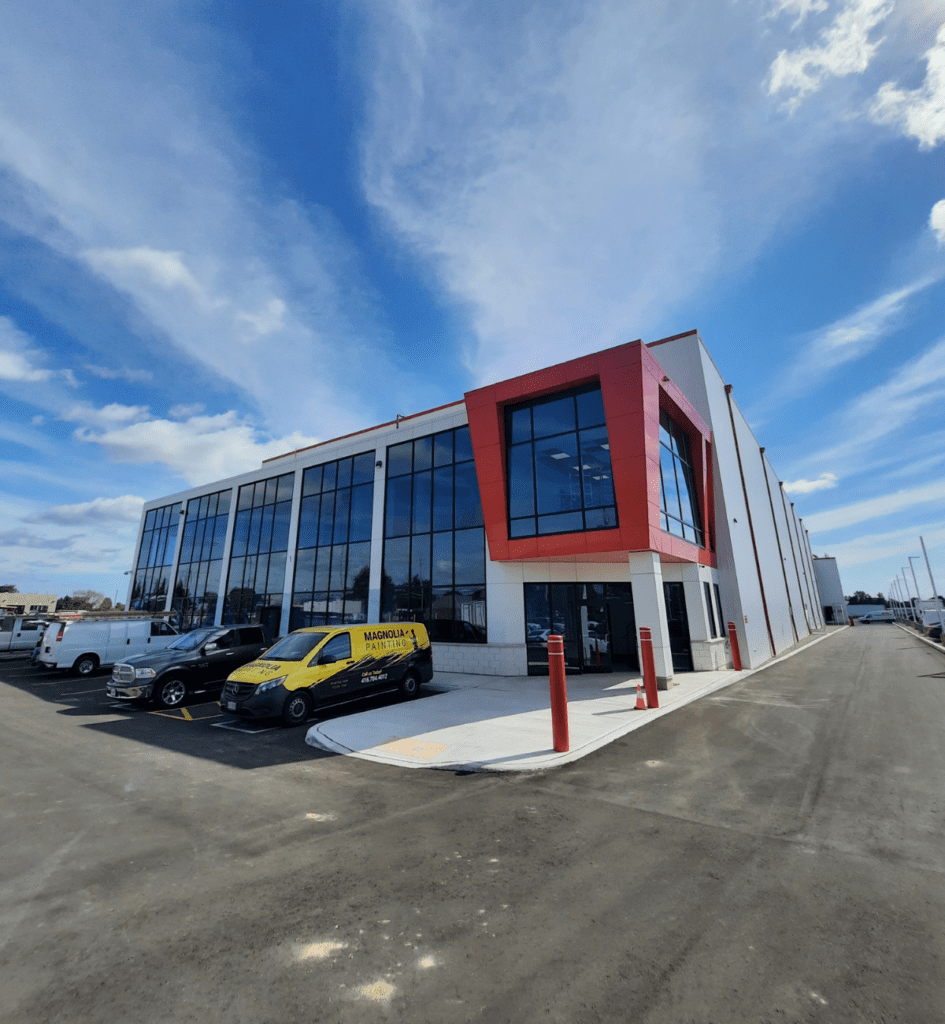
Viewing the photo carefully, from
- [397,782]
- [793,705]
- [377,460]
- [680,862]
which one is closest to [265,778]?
[397,782]

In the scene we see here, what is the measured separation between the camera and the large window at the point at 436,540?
1692 cm

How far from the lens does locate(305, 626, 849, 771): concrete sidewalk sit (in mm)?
7352

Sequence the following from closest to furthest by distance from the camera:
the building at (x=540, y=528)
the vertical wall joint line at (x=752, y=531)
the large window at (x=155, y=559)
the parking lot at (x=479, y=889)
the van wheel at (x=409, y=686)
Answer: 1. the parking lot at (x=479, y=889)
2. the van wheel at (x=409, y=686)
3. the building at (x=540, y=528)
4. the vertical wall joint line at (x=752, y=531)
5. the large window at (x=155, y=559)

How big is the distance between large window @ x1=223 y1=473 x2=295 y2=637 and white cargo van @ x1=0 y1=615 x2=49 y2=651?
10925 millimetres

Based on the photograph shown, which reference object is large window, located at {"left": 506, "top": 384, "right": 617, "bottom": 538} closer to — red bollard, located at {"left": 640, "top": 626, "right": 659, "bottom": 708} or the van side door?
red bollard, located at {"left": 640, "top": 626, "right": 659, "bottom": 708}

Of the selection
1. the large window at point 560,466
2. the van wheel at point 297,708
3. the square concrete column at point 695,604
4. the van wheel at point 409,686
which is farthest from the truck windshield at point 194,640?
the square concrete column at point 695,604

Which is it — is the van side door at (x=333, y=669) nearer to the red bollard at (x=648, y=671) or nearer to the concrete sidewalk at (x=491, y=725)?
the concrete sidewalk at (x=491, y=725)

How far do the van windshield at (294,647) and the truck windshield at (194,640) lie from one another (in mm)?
3607

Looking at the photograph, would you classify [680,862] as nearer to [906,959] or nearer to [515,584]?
[906,959]

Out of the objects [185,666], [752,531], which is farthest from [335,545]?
[752,531]

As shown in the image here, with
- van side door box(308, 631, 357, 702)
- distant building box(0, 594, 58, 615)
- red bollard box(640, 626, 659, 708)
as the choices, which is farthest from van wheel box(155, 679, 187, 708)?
distant building box(0, 594, 58, 615)

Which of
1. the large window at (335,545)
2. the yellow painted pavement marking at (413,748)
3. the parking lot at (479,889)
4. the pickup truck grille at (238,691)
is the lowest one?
the parking lot at (479,889)

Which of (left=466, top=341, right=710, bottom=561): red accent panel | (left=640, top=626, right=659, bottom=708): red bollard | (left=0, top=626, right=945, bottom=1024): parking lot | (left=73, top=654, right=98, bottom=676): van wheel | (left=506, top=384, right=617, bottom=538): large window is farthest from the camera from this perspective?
(left=73, top=654, right=98, bottom=676): van wheel

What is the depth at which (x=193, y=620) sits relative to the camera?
27.4 meters
